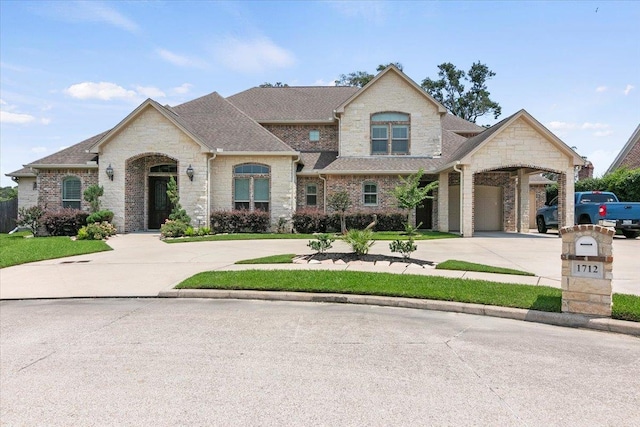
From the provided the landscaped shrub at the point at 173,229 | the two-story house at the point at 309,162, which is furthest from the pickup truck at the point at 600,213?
the landscaped shrub at the point at 173,229

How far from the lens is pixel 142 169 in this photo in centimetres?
2123

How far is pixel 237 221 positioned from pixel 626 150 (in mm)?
28106

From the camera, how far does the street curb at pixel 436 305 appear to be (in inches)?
232

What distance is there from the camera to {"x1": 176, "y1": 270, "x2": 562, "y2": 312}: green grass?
6.99m

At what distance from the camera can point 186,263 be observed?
11414mm

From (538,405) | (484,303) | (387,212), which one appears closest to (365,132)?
(387,212)

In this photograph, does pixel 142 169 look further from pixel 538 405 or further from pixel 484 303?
pixel 538 405

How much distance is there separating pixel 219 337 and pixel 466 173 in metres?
15.5

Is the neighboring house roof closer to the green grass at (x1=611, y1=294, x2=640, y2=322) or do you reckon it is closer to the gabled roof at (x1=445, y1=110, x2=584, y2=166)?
the gabled roof at (x1=445, y1=110, x2=584, y2=166)

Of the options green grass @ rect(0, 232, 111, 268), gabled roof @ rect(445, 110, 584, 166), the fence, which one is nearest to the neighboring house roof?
gabled roof @ rect(445, 110, 584, 166)

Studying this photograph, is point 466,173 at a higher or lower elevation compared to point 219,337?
higher

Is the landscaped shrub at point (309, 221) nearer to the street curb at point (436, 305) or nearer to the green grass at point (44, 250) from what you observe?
the green grass at point (44, 250)

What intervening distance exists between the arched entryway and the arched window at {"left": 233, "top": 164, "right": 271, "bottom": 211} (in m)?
3.29

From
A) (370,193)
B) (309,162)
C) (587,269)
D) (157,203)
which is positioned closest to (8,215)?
(157,203)
